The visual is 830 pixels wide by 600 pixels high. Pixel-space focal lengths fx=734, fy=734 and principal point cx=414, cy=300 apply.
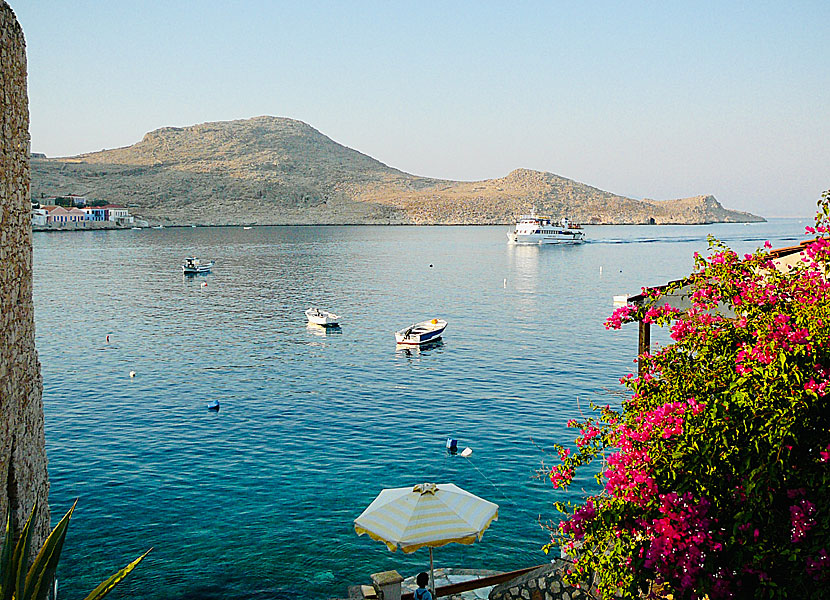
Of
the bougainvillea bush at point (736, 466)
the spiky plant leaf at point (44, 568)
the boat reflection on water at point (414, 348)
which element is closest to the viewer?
the bougainvillea bush at point (736, 466)

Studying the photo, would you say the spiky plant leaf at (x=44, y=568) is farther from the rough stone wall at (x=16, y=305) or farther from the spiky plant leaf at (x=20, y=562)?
the rough stone wall at (x=16, y=305)

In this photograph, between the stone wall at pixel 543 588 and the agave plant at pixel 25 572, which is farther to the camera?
the stone wall at pixel 543 588

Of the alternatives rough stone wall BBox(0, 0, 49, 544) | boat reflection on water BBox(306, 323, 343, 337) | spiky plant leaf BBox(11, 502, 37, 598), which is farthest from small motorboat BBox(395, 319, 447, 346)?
spiky plant leaf BBox(11, 502, 37, 598)

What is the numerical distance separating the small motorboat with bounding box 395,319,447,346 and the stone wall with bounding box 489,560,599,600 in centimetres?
2773

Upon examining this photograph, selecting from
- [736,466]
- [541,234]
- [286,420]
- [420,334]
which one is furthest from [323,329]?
[541,234]

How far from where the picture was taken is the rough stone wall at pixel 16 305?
8273mm

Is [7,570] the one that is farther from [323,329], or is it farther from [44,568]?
[323,329]

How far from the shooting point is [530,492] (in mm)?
17531

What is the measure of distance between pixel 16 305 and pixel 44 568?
10.8 feet

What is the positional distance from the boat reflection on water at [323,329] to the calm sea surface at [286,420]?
0.42m

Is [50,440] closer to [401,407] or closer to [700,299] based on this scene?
[401,407]

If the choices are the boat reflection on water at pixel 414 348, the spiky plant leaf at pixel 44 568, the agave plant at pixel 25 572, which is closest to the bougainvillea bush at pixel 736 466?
the agave plant at pixel 25 572

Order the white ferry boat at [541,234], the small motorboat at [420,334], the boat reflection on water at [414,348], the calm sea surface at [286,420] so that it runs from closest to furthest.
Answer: the calm sea surface at [286,420], the boat reflection on water at [414,348], the small motorboat at [420,334], the white ferry boat at [541,234]

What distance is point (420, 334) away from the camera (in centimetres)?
3684
